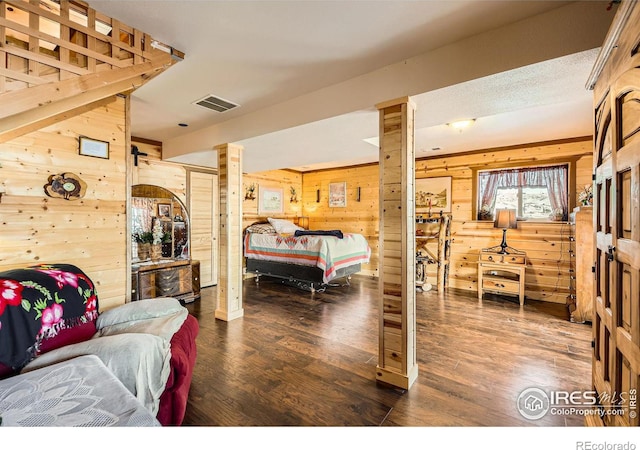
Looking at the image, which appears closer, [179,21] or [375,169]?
[179,21]

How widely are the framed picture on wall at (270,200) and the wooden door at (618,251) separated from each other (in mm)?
5574

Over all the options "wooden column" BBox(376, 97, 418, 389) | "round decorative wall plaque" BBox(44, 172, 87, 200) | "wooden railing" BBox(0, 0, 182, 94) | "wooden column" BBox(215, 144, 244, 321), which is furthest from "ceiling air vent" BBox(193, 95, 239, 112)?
"wooden column" BBox(376, 97, 418, 389)

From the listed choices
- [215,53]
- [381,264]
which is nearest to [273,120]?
[215,53]

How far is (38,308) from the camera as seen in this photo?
5.10ft

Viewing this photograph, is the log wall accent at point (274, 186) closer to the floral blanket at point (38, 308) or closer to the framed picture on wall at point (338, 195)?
the framed picture on wall at point (338, 195)

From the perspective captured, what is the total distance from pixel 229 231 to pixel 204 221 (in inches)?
74.7

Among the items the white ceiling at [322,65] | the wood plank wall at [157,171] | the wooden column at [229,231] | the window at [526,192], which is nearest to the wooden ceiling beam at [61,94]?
the white ceiling at [322,65]

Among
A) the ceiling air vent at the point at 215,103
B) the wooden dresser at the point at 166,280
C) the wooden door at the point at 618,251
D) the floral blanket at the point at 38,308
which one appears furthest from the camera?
the wooden dresser at the point at 166,280

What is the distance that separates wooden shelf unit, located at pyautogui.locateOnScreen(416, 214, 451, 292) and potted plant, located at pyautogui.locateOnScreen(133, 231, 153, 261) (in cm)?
451

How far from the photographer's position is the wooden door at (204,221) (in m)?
5.00

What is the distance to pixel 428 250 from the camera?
5406mm

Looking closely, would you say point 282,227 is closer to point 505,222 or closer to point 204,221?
point 204,221
